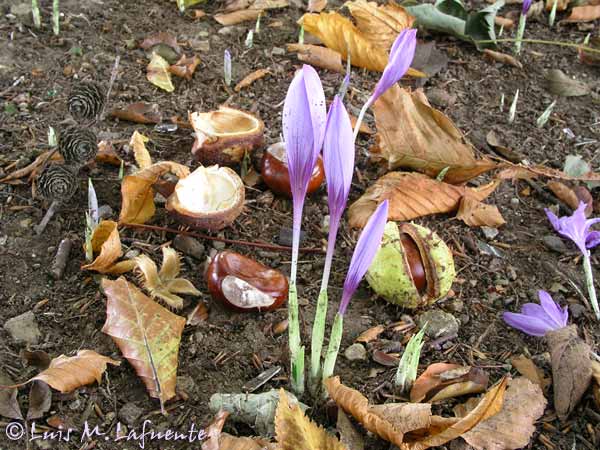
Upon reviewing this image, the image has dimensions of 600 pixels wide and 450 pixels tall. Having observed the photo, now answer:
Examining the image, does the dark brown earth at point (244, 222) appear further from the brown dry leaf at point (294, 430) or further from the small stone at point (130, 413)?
the brown dry leaf at point (294, 430)

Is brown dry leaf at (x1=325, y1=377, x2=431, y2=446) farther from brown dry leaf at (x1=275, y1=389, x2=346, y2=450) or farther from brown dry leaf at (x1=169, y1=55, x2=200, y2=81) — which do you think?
brown dry leaf at (x1=169, y1=55, x2=200, y2=81)

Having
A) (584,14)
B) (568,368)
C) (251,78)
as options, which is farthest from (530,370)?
(584,14)

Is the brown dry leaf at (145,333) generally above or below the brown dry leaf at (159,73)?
below

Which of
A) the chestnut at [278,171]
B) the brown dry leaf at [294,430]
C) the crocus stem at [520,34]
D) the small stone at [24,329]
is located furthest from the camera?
the crocus stem at [520,34]

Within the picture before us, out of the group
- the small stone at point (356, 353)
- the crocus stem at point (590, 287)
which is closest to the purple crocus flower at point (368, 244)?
the small stone at point (356, 353)

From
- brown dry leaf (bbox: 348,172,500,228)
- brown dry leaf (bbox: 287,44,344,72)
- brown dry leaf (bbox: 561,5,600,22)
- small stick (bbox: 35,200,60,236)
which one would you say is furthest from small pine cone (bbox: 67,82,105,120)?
brown dry leaf (bbox: 561,5,600,22)
